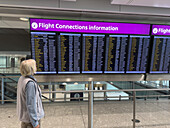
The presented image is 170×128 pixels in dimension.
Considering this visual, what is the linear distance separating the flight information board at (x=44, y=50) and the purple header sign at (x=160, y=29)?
2.58 m

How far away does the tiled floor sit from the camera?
3178mm

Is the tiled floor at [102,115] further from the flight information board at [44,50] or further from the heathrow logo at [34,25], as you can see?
the heathrow logo at [34,25]

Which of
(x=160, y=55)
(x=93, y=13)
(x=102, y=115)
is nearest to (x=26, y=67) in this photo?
(x=93, y=13)

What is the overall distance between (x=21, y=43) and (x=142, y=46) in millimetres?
5490

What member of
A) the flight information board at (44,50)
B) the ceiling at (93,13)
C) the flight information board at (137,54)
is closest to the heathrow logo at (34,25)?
the flight information board at (44,50)

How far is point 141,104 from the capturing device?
445cm

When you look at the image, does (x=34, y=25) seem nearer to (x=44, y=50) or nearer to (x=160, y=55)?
(x=44, y=50)

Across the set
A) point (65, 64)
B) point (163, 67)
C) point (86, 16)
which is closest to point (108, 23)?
point (86, 16)

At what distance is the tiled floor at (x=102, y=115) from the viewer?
318cm

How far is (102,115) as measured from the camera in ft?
12.0

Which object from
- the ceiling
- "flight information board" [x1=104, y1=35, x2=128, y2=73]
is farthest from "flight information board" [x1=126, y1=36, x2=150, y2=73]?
the ceiling

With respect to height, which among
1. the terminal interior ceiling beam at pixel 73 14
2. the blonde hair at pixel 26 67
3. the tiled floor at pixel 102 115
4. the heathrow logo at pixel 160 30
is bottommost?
the tiled floor at pixel 102 115

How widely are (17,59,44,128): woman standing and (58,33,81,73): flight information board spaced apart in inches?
56.9

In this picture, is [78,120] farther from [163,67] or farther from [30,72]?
[163,67]
